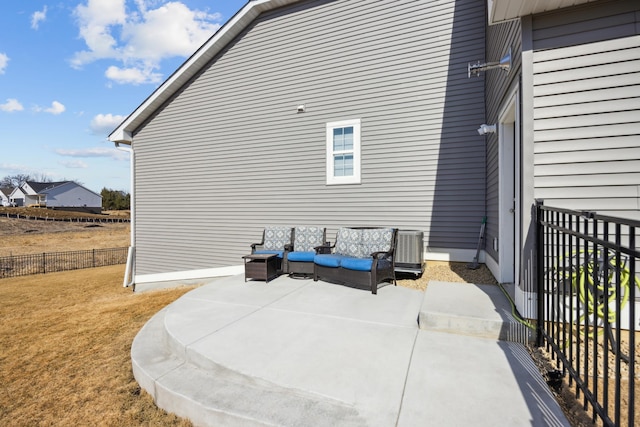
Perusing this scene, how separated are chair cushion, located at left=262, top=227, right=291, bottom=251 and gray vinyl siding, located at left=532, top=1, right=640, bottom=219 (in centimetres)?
443

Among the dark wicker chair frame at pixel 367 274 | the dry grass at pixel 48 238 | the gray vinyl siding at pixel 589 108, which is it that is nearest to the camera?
the gray vinyl siding at pixel 589 108

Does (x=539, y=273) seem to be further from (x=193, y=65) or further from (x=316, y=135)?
(x=193, y=65)

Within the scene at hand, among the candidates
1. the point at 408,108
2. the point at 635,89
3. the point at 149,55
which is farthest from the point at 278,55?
the point at 149,55

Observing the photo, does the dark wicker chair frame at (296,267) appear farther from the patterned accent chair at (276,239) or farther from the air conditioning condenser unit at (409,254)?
the air conditioning condenser unit at (409,254)

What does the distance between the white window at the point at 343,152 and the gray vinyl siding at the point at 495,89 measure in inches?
98.3

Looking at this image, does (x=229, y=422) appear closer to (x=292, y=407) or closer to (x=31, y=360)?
(x=292, y=407)

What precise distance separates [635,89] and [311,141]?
530 cm

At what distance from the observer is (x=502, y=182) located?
14.4ft

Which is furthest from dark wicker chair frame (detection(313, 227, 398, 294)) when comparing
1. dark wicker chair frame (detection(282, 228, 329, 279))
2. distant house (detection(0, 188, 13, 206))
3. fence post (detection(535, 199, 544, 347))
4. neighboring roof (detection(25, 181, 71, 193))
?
distant house (detection(0, 188, 13, 206))

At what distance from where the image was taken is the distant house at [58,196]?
1751 inches

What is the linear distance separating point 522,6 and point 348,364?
3.63 metres

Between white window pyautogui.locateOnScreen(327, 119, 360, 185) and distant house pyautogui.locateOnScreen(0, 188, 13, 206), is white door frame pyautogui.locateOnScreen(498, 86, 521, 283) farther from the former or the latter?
distant house pyautogui.locateOnScreen(0, 188, 13, 206)

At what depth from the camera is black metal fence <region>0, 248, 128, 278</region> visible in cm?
1376

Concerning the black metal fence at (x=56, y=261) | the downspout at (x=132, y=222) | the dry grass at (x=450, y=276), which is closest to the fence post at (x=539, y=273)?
the dry grass at (x=450, y=276)
